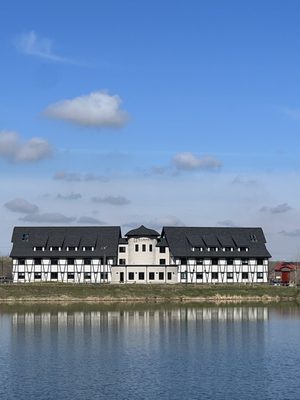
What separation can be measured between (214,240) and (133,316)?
133ft

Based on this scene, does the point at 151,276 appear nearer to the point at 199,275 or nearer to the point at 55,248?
the point at 199,275

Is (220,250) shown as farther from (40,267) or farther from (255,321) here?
(255,321)

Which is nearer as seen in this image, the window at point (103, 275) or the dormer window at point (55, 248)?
the window at point (103, 275)

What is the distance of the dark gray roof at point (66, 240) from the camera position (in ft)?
339

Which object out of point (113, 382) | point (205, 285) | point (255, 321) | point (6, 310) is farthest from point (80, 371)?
point (205, 285)

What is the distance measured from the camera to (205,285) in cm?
9744

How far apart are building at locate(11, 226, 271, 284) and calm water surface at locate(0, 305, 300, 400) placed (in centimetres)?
3249

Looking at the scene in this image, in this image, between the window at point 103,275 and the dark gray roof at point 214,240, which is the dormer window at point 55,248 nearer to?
the window at point 103,275

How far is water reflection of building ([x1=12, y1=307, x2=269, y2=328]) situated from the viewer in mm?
62062

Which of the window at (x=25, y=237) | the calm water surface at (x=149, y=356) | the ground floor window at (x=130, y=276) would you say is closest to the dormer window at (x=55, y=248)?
the window at (x=25, y=237)

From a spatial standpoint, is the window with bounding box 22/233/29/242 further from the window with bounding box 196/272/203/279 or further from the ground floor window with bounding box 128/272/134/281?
the window with bounding box 196/272/203/279

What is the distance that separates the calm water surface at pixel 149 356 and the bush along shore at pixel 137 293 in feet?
55.2

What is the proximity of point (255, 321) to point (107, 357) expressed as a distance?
2314cm

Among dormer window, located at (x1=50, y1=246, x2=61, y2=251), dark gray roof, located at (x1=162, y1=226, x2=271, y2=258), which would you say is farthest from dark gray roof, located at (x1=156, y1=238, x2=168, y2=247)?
dormer window, located at (x1=50, y1=246, x2=61, y2=251)
